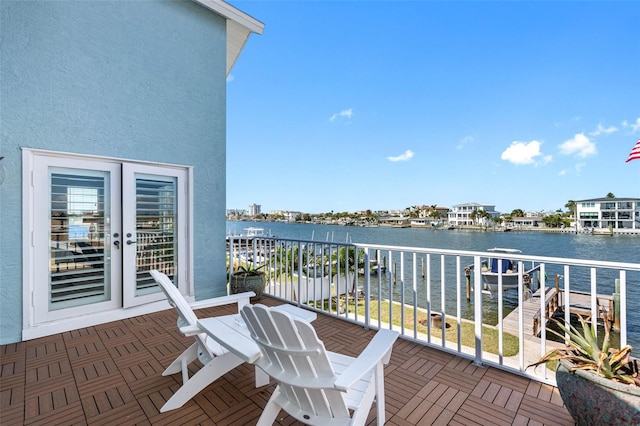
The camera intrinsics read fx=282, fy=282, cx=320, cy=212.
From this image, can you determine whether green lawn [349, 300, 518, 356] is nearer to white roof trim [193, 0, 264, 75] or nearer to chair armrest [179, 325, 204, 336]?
chair armrest [179, 325, 204, 336]

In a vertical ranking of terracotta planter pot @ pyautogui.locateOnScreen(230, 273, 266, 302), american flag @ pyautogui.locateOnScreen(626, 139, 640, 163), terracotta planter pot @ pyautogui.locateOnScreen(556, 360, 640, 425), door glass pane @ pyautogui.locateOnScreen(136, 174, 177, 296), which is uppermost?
american flag @ pyautogui.locateOnScreen(626, 139, 640, 163)

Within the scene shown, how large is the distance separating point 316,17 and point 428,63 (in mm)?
9564

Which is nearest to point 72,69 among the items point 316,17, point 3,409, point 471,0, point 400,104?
point 3,409

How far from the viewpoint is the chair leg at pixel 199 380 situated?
2.00 metres

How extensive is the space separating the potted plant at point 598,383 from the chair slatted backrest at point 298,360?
1392 millimetres

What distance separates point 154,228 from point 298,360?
3.87 meters

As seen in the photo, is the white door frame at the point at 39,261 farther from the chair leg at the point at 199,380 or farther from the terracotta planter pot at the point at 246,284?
the chair leg at the point at 199,380

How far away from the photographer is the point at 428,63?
663 inches

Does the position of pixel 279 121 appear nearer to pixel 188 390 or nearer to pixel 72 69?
pixel 72 69

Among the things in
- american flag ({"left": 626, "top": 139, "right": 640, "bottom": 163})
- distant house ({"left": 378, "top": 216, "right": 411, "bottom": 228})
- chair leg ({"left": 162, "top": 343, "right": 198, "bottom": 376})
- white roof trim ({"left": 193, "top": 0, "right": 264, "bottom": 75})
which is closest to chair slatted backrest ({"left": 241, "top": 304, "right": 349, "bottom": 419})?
chair leg ({"left": 162, "top": 343, "right": 198, "bottom": 376})

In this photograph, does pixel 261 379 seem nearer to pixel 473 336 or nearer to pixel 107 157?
pixel 107 157

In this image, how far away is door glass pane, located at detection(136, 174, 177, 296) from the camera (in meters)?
4.18

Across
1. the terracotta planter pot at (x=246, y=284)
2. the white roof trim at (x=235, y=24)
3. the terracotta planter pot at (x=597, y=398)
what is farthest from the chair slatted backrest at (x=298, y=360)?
the white roof trim at (x=235, y=24)

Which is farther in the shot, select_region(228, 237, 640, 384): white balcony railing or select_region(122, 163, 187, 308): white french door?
select_region(122, 163, 187, 308): white french door
